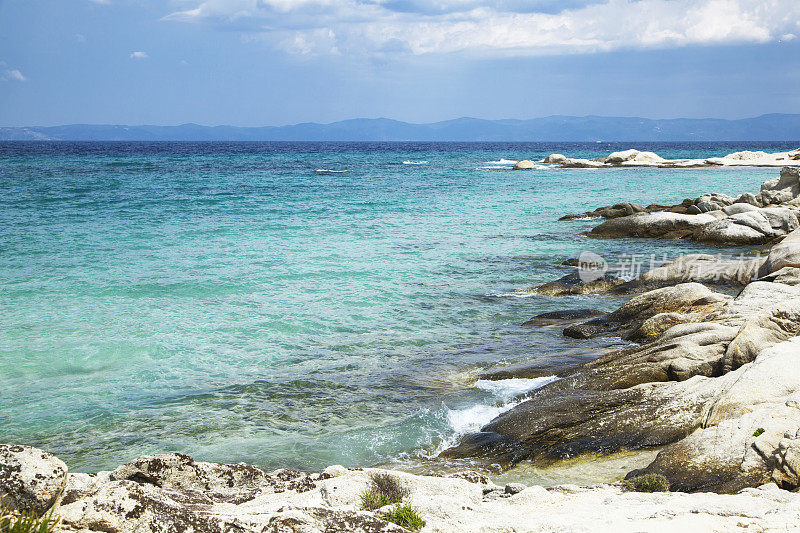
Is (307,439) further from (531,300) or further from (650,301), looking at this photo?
(531,300)

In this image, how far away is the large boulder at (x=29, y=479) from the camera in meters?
4.40

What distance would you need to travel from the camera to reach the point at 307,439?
9.74 meters

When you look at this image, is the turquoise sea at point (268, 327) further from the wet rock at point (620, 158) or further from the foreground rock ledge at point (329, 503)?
the wet rock at point (620, 158)

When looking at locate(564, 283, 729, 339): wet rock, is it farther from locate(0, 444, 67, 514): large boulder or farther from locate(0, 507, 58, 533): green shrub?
locate(0, 507, 58, 533): green shrub

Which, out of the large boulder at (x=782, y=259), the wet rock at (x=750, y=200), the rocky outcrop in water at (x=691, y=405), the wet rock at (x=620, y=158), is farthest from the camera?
the wet rock at (x=620, y=158)

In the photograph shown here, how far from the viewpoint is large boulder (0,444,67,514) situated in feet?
14.4

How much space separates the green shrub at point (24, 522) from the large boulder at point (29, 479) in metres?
0.10

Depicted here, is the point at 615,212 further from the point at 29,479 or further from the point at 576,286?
the point at 29,479

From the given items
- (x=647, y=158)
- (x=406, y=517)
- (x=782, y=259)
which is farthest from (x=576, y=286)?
(x=647, y=158)

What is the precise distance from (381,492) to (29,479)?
9.67 feet

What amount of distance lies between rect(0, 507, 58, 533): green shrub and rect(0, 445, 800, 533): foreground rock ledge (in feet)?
0.46

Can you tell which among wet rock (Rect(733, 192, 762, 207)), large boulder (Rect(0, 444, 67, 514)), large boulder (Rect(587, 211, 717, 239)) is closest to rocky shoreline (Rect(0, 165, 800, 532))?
large boulder (Rect(0, 444, 67, 514))

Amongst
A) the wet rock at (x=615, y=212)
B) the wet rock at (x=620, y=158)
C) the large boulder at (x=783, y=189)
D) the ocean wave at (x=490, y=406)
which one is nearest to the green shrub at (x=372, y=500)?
the ocean wave at (x=490, y=406)

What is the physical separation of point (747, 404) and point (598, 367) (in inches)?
139
